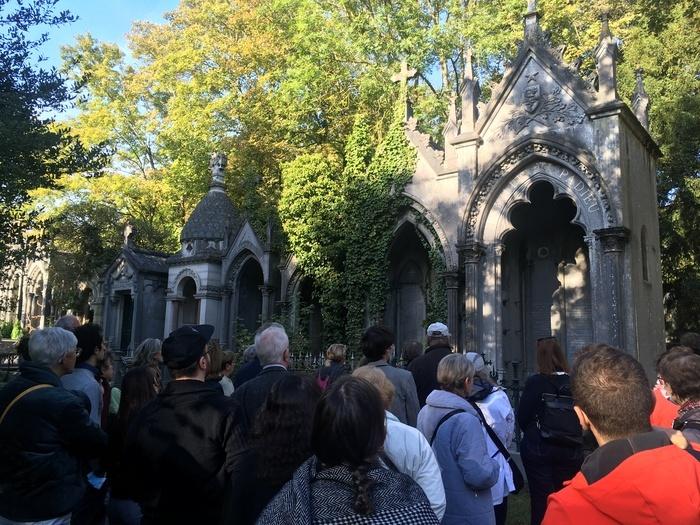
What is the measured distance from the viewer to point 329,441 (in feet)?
6.35

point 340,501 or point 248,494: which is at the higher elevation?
point 340,501

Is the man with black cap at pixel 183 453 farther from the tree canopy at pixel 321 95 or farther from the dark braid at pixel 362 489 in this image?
the tree canopy at pixel 321 95

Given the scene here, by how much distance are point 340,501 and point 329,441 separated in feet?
0.67

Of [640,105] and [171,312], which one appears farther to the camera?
[171,312]

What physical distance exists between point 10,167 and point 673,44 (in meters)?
20.8

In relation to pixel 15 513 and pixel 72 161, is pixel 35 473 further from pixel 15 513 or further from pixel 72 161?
pixel 72 161

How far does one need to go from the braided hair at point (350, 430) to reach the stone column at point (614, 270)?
10.7 m

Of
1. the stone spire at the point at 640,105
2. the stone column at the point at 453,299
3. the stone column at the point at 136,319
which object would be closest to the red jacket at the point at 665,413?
the stone column at the point at 453,299

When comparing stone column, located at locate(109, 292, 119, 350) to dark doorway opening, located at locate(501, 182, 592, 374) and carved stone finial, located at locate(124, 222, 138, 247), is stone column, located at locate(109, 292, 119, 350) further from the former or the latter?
dark doorway opening, located at locate(501, 182, 592, 374)

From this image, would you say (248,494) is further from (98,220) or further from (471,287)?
(98,220)

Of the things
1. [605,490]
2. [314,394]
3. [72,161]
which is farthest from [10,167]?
[605,490]

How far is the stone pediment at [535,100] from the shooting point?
41.9 feet

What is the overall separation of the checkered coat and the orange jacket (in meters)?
0.50

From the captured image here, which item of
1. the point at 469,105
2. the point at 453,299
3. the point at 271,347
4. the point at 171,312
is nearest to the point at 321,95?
the point at 469,105
